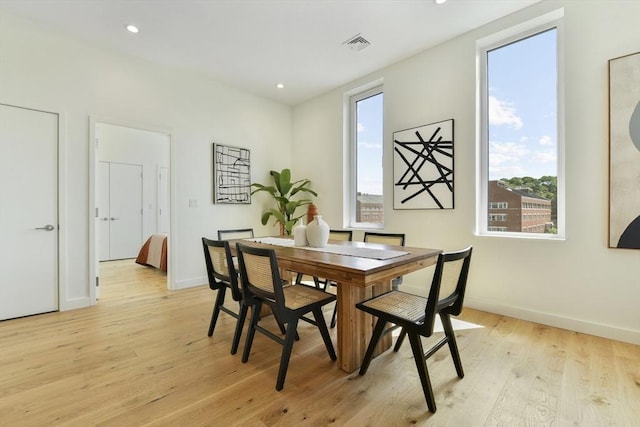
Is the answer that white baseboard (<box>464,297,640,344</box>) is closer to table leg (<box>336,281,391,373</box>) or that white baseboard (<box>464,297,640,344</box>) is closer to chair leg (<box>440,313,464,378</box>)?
chair leg (<box>440,313,464,378</box>)

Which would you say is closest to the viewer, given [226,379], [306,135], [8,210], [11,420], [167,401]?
[11,420]

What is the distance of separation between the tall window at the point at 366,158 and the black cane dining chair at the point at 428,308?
229 cm

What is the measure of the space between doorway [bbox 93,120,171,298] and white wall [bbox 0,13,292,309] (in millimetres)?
2592

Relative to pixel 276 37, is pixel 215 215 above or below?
below

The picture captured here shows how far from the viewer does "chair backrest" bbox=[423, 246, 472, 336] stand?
1.44 metres

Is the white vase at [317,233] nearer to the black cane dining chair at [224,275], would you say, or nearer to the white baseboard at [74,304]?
the black cane dining chair at [224,275]

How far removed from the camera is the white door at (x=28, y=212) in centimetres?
277

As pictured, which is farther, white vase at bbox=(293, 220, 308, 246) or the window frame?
the window frame

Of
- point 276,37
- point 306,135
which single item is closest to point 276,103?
point 306,135

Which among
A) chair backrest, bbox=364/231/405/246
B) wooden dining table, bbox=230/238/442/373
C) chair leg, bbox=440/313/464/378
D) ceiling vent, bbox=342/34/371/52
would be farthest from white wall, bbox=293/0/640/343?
chair leg, bbox=440/313/464/378

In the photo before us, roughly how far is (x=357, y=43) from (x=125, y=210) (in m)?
5.67

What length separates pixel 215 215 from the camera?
13.8 ft

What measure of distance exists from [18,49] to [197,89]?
1.72m

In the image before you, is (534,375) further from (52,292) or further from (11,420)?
(52,292)
